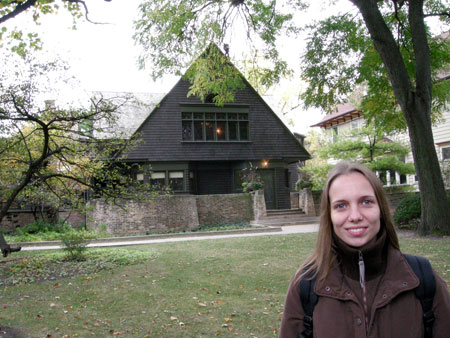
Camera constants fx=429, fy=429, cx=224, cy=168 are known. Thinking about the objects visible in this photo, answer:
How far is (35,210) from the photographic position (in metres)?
24.1

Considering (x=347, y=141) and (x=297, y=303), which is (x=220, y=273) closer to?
(x=297, y=303)

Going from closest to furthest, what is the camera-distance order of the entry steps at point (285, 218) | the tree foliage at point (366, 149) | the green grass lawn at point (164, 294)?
the green grass lawn at point (164, 294) → the entry steps at point (285, 218) → the tree foliage at point (366, 149)

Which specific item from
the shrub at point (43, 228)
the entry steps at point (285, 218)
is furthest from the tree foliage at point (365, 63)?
the shrub at point (43, 228)

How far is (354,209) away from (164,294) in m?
6.02

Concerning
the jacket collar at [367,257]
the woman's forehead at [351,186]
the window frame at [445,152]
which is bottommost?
the jacket collar at [367,257]

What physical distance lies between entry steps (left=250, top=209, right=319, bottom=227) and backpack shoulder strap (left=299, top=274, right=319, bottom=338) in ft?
67.2

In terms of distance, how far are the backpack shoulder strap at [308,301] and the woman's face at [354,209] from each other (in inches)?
10.3

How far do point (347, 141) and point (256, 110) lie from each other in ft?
19.4

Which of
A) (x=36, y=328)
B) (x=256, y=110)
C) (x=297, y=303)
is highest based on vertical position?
(x=256, y=110)

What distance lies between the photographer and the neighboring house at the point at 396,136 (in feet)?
81.1

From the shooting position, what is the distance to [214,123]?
2638 cm

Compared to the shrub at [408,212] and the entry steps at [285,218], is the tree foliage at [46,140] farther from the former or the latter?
the entry steps at [285,218]

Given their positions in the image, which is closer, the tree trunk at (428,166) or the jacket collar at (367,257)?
the jacket collar at (367,257)

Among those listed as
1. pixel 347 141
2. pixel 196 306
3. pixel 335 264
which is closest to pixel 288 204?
pixel 347 141
